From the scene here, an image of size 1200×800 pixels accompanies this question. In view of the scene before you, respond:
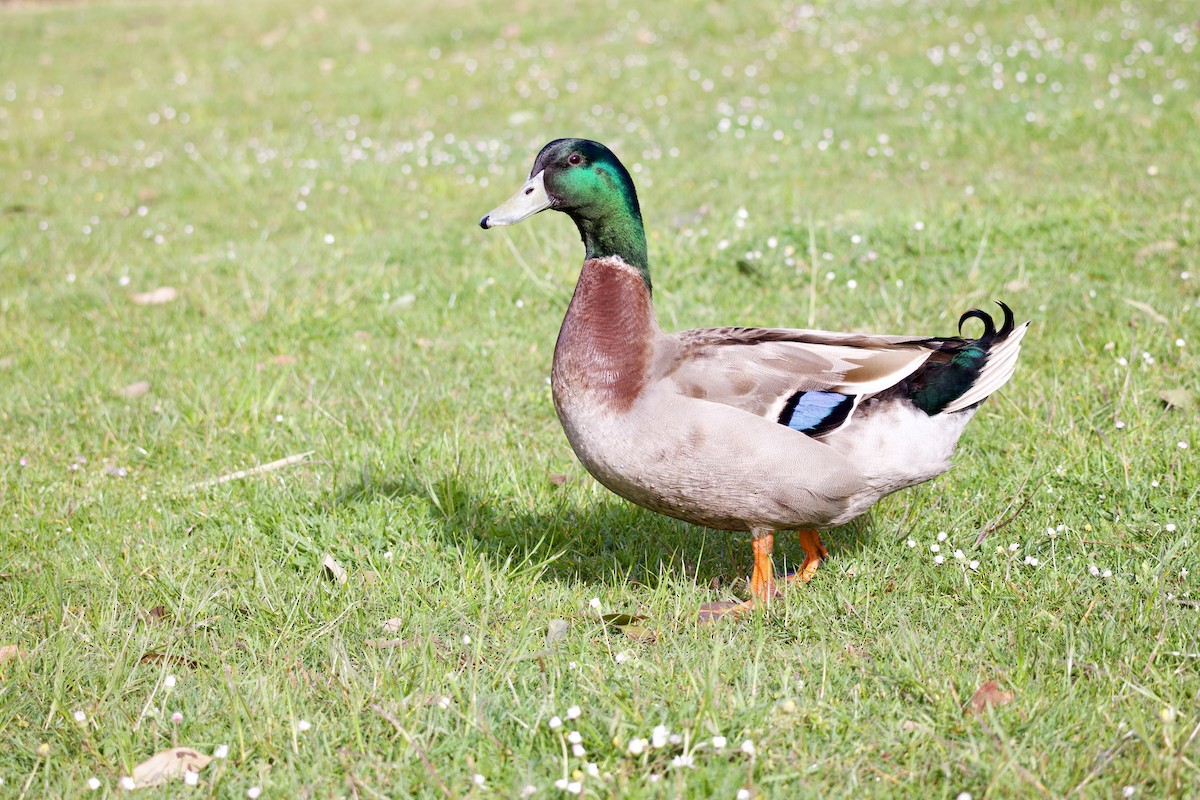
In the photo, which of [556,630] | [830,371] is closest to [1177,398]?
[830,371]

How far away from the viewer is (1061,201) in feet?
19.9

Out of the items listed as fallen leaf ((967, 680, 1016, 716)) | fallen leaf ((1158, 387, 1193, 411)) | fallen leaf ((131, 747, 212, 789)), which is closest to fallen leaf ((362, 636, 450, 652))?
fallen leaf ((131, 747, 212, 789))

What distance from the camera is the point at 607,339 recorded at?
124 inches

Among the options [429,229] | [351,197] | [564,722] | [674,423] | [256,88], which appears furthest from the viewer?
[256,88]

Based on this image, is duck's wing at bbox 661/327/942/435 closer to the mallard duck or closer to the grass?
the mallard duck

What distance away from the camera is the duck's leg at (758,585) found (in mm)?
3191

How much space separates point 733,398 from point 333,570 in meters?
1.32

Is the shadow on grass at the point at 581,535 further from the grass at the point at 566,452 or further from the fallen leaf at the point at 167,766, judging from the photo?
the fallen leaf at the point at 167,766

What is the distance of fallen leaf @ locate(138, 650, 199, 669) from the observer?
301 cm

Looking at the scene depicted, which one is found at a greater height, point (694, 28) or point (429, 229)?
point (694, 28)

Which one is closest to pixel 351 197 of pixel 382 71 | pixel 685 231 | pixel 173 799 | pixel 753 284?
pixel 685 231

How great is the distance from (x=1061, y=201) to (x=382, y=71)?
682 centimetres

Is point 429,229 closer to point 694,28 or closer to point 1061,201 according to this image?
point 1061,201

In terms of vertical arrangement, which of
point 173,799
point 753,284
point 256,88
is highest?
point 256,88
